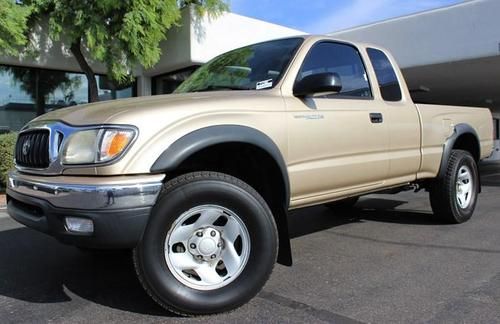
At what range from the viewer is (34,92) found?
13523 millimetres

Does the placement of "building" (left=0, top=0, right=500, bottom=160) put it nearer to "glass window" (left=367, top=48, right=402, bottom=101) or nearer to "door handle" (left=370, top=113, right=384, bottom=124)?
"glass window" (left=367, top=48, right=402, bottom=101)

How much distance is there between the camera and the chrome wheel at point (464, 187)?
21.1 ft

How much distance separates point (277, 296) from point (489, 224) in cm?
384

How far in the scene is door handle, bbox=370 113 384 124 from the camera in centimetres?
480

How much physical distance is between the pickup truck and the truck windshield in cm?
2

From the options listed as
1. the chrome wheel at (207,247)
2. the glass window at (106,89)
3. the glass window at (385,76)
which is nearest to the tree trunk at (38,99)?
the glass window at (106,89)

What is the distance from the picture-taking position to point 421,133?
5.54 m

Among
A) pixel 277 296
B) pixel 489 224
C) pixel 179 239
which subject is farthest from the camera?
pixel 489 224

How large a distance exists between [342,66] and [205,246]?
2358 millimetres

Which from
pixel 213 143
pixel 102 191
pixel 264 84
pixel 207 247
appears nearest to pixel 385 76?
pixel 264 84

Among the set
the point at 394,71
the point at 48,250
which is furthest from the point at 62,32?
the point at 394,71

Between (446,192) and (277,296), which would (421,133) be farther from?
(277,296)

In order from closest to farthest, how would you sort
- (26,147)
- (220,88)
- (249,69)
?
→ (26,147), (220,88), (249,69)

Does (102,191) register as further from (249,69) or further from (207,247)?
(249,69)
